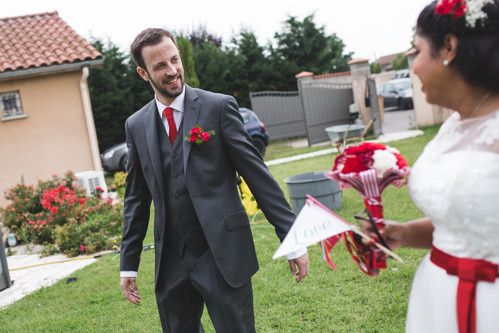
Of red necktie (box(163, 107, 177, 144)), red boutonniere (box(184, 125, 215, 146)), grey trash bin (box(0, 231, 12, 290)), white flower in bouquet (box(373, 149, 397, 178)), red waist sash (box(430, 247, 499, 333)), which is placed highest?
red necktie (box(163, 107, 177, 144))

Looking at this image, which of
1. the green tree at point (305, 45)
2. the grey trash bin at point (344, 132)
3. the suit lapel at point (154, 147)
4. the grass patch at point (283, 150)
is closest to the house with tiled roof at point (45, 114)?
the grass patch at point (283, 150)

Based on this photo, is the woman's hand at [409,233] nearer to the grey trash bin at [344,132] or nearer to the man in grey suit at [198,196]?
the man in grey suit at [198,196]

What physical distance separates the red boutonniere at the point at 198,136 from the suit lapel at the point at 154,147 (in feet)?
0.63

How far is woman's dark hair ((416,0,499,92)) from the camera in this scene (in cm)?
165

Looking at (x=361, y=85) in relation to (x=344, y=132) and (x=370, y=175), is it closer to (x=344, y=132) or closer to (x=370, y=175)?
(x=344, y=132)

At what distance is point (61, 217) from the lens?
8906 mm

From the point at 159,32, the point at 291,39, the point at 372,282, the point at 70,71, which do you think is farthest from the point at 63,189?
the point at 291,39

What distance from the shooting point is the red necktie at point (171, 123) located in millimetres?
2775

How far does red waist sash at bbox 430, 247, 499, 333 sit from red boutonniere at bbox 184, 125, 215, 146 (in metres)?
1.31

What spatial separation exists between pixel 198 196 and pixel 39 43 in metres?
12.4

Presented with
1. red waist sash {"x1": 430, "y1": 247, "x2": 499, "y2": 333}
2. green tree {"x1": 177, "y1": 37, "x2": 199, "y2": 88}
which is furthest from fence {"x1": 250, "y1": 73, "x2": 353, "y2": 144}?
red waist sash {"x1": 430, "y1": 247, "x2": 499, "y2": 333}

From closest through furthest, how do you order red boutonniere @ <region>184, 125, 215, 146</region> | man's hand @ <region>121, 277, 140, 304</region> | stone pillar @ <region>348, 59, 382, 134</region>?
red boutonniere @ <region>184, 125, 215, 146</region>, man's hand @ <region>121, 277, 140, 304</region>, stone pillar @ <region>348, 59, 382, 134</region>

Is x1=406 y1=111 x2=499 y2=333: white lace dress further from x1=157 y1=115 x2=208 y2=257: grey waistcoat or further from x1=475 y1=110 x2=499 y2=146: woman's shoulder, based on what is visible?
x1=157 y1=115 x2=208 y2=257: grey waistcoat

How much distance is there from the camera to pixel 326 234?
6.19 feet
